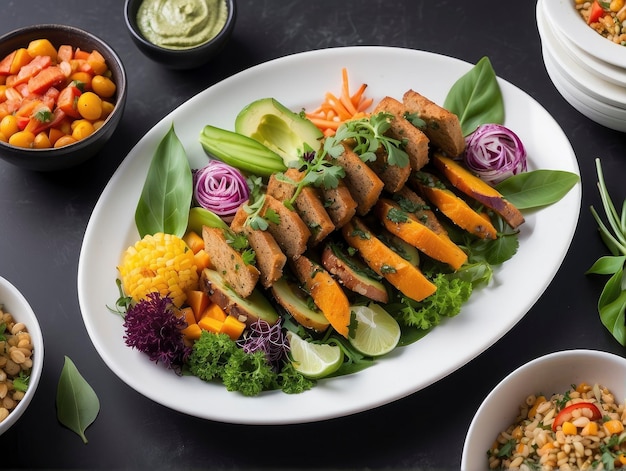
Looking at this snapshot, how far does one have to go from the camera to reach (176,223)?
4.55 m

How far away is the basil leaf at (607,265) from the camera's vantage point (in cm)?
448

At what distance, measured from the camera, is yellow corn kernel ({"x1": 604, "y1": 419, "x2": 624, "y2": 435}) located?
149 inches

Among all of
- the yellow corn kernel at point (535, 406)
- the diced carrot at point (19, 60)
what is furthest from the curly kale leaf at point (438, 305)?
the diced carrot at point (19, 60)

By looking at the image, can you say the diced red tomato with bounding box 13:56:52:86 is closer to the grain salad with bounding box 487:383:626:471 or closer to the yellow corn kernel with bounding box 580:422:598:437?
the grain salad with bounding box 487:383:626:471

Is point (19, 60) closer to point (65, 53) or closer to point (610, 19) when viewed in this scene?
point (65, 53)

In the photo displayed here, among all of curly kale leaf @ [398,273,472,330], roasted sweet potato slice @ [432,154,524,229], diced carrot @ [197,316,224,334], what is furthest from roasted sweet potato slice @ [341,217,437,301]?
diced carrot @ [197,316,224,334]

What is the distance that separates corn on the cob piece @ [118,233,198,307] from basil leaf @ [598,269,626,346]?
82.2 inches

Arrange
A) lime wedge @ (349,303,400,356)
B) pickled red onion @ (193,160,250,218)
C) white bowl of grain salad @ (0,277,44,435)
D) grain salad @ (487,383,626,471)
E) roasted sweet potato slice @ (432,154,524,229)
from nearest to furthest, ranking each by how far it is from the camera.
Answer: grain salad @ (487,383,626,471), white bowl of grain salad @ (0,277,44,435), lime wedge @ (349,303,400,356), roasted sweet potato slice @ (432,154,524,229), pickled red onion @ (193,160,250,218)

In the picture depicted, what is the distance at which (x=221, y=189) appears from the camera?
4.59 m

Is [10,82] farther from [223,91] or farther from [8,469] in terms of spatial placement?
[8,469]

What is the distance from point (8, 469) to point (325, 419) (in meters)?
1.56

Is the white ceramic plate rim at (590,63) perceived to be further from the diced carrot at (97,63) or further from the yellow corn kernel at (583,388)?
the diced carrot at (97,63)

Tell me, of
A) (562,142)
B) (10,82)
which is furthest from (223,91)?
(562,142)

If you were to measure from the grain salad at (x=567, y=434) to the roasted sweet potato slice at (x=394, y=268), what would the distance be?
2.37ft
